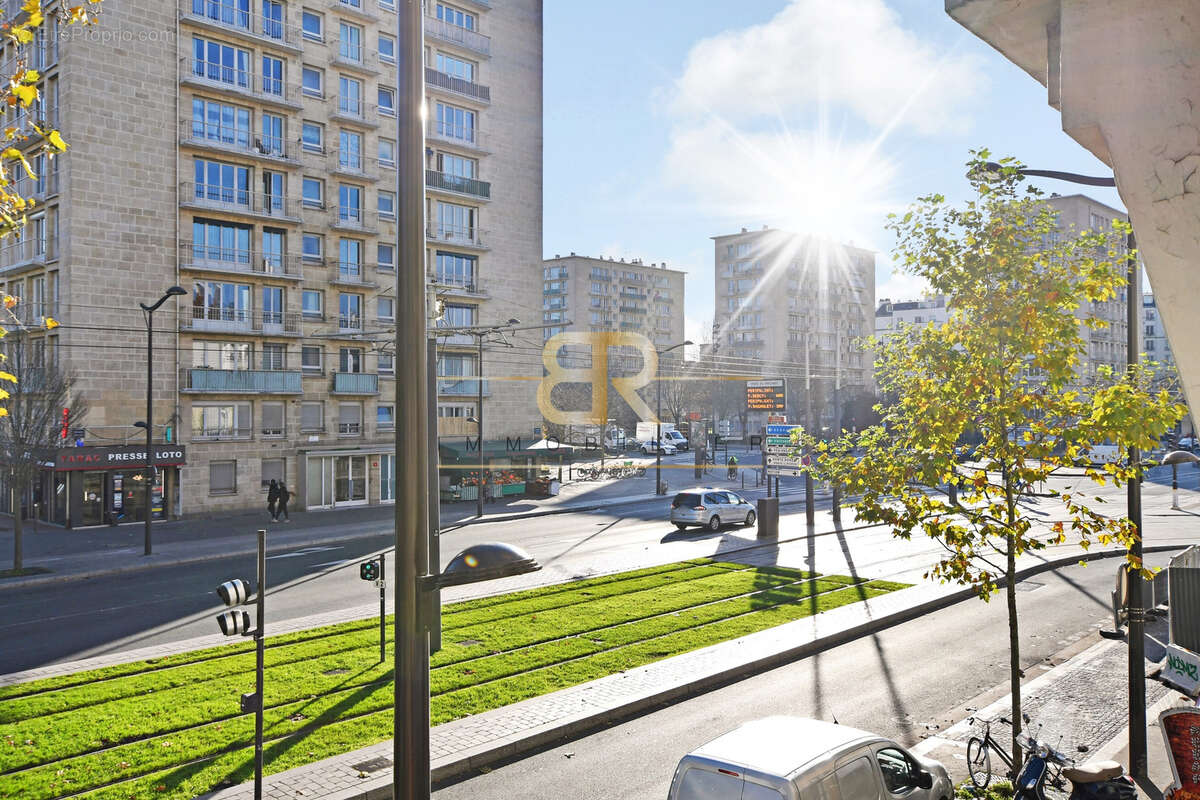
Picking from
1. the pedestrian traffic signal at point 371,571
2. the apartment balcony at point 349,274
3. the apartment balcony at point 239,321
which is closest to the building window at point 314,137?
the apartment balcony at point 349,274

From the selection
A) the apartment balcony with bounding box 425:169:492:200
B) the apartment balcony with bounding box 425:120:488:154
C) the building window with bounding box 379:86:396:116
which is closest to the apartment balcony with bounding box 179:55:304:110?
the building window with bounding box 379:86:396:116

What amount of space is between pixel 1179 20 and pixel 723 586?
59.4ft

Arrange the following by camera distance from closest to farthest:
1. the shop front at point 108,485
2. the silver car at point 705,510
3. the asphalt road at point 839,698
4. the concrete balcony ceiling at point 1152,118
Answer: the concrete balcony ceiling at point 1152,118, the asphalt road at point 839,698, the silver car at point 705,510, the shop front at point 108,485

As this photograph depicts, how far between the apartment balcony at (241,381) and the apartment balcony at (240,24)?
47.9ft

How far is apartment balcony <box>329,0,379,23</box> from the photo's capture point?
4078 cm

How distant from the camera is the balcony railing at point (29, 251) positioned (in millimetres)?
34347

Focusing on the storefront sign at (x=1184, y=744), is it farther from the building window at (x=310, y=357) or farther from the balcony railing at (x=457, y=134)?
the balcony railing at (x=457, y=134)

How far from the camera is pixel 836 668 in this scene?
546 inches

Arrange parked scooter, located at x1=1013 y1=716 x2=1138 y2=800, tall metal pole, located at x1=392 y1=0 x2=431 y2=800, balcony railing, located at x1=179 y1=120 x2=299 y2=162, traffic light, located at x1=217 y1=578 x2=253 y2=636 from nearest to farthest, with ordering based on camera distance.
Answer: tall metal pole, located at x1=392 y1=0 x2=431 y2=800 < parked scooter, located at x1=1013 y1=716 x2=1138 y2=800 < traffic light, located at x1=217 y1=578 x2=253 y2=636 < balcony railing, located at x1=179 y1=120 x2=299 y2=162

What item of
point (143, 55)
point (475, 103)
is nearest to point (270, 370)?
point (143, 55)

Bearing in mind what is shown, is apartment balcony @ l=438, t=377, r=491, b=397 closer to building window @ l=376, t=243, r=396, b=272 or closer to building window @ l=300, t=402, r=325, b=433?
building window @ l=376, t=243, r=396, b=272

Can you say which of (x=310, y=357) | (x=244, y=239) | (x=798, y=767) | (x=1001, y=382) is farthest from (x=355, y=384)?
(x=798, y=767)

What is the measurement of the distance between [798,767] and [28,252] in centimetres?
4023

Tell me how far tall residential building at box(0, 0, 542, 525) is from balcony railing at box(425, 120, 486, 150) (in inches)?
4.3
